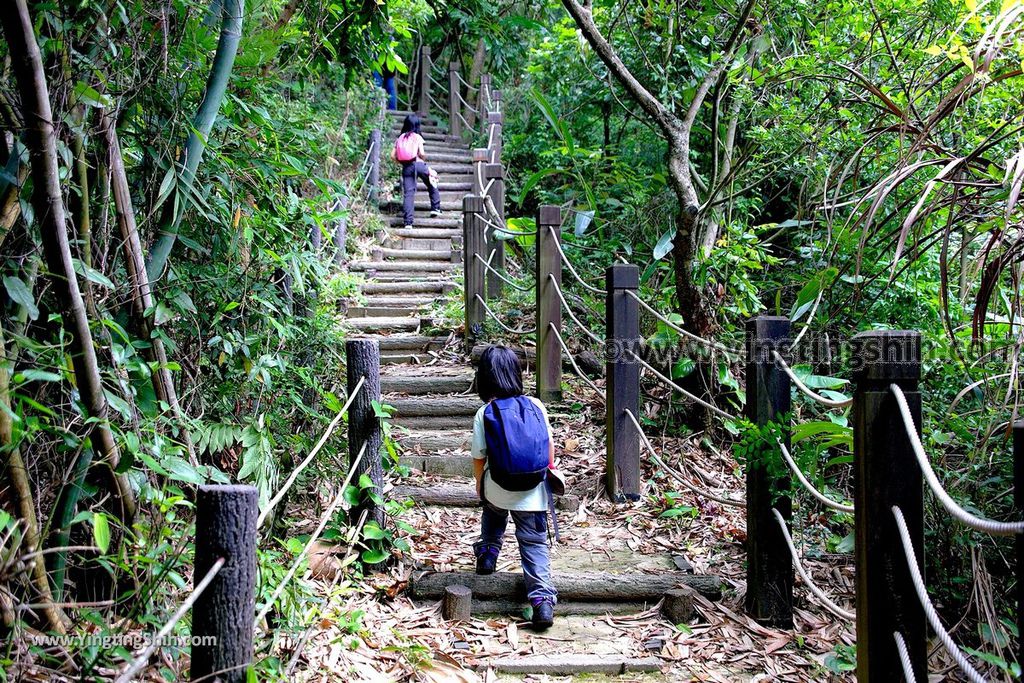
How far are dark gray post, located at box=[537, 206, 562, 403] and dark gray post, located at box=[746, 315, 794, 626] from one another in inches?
89.2

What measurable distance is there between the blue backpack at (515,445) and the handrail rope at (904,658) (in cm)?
162

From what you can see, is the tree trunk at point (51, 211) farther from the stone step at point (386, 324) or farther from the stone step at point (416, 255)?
the stone step at point (416, 255)

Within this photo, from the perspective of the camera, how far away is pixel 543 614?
317 cm

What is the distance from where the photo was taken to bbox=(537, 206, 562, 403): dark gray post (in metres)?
5.29

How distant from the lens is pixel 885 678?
197 cm

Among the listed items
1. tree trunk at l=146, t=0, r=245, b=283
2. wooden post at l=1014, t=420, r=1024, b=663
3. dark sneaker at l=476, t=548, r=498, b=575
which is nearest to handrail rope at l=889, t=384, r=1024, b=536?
wooden post at l=1014, t=420, r=1024, b=663

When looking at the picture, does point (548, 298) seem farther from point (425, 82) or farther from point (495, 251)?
point (425, 82)

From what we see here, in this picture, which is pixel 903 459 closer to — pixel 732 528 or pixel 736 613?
pixel 736 613

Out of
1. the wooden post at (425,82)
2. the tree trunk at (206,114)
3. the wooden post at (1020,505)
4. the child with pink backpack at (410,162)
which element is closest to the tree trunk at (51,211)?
→ the tree trunk at (206,114)

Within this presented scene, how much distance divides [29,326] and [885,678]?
302 centimetres

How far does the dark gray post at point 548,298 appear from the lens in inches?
208

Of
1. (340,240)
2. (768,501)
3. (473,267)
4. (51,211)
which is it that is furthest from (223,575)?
(340,240)

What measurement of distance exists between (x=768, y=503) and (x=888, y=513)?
1141 millimetres

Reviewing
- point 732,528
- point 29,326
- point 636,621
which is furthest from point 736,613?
point 29,326
